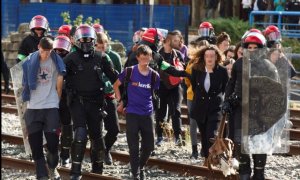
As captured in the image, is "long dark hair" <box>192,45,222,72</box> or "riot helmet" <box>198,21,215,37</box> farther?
"riot helmet" <box>198,21,215,37</box>

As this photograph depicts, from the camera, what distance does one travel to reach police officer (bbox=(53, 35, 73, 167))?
1118 centimetres

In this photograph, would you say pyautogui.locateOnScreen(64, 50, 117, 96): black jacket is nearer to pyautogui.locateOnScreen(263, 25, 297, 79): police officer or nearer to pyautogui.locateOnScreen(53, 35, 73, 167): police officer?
pyautogui.locateOnScreen(53, 35, 73, 167): police officer

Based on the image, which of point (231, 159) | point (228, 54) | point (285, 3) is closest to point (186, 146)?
point (228, 54)

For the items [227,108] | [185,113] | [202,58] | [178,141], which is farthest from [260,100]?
[185,113]

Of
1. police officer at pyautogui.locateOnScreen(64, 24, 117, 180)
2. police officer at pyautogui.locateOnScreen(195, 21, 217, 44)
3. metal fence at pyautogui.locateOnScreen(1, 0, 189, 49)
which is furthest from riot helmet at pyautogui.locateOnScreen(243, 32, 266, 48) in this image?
metal fence at pyautogui.locateOnScreen(1, 0, 189, 49)

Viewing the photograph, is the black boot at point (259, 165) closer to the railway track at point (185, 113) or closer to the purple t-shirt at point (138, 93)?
the purple t-shirt at point (138, 93)

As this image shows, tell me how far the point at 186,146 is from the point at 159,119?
0.60 metres

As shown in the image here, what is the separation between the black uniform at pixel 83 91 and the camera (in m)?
10.3

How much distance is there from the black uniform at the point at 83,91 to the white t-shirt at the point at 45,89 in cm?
20

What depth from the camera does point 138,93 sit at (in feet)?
34.0

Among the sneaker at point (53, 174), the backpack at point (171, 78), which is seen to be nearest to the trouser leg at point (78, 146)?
the sneaker at point (53, 174)

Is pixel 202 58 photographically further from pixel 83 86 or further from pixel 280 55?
pixel 83 86

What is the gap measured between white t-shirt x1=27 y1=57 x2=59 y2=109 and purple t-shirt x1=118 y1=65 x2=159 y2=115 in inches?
32.3

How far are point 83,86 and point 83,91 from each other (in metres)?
0.06
